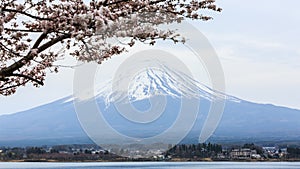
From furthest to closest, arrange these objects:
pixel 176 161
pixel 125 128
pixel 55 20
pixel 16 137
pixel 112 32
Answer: pixel 16 137, pixel 125 128, pixel 176 161, pixel 112 32, pixel 55 20

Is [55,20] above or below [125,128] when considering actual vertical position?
below

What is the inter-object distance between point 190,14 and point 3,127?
159 meters

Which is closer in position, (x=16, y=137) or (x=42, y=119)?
(x=16, y=137)

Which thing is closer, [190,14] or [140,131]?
[190,14]

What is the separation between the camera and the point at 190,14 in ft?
12.7

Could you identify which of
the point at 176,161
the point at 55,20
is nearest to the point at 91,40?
the point at 55,20

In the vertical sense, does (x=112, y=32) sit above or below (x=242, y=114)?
below

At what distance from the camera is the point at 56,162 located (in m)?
66.6

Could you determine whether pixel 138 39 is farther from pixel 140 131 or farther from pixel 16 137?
pixel 16 137

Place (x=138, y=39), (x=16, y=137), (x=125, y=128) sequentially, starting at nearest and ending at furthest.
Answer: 1. (x=138, y=39)
2. (x=125, y=128)
3. (x=16, y=137)

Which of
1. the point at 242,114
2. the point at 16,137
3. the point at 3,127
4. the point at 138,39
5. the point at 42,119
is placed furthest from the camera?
the point at 3,127

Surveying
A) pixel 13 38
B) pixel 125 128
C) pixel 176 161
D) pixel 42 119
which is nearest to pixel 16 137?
pixel 42 119

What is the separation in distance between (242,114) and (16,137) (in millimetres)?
55803

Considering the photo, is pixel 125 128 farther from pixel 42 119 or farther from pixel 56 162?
pixel 56 162
